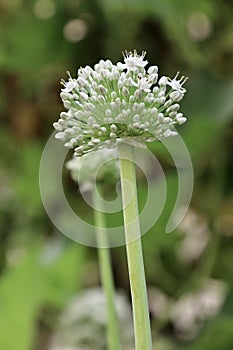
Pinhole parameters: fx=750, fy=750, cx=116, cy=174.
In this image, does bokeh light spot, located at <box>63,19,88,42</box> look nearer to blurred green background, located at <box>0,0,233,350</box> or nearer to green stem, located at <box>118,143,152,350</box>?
blurred green background, located at <box>0,0,233,350</box>

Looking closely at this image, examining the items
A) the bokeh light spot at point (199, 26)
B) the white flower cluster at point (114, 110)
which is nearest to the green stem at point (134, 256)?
the white flower cluster at point (114, 110)

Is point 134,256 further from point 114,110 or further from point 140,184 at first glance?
point 140,184

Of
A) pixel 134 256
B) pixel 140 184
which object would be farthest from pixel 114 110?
pixel 140 184

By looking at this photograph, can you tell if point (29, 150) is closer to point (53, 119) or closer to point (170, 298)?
point (53, 119)

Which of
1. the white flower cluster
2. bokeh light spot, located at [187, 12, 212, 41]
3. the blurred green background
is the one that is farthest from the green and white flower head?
bokeh light spot, located at [187, 12, 212, 41]

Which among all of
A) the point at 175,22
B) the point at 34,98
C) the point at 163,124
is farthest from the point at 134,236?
the point at 34,98
